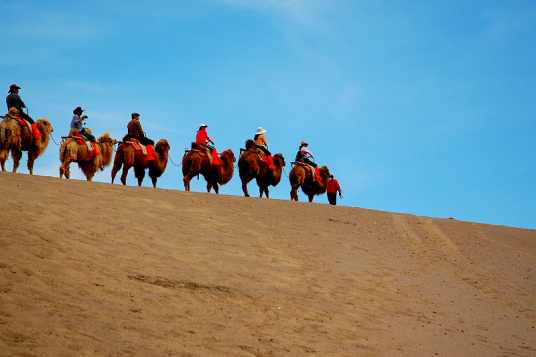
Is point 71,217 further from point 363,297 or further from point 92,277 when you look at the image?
point 363,297

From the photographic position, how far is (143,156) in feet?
66.6

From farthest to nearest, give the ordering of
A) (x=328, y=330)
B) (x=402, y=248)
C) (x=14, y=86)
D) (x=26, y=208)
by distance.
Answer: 1. (x=14, y=86)
2. (x=402, y=248)
3. (x=26, y=208)
4. (x=328, y=330)

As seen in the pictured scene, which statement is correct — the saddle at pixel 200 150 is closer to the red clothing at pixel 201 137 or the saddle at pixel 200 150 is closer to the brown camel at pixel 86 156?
the red clothing at pixel 201 137

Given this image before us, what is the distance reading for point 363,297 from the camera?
11180mm

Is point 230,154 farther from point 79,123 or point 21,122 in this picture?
point 21,122

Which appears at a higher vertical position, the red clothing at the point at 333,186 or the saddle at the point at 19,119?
the saddle at the point at 19,119

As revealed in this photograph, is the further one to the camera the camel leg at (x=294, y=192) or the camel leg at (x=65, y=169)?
the camel leg at (x=294, y=192)

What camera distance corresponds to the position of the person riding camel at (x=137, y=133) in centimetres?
2047

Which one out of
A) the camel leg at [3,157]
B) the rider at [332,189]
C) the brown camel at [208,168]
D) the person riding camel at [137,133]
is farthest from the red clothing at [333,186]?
the camel leg at [3,157]

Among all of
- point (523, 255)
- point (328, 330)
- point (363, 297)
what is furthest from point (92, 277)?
point (523, 255)

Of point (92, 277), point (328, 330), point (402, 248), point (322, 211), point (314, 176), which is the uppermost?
point (314, 176)

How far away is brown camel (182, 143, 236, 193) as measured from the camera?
20.6 metres

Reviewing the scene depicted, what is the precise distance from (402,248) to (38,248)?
926cm

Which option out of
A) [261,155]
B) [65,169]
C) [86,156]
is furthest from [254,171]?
[65,169]
